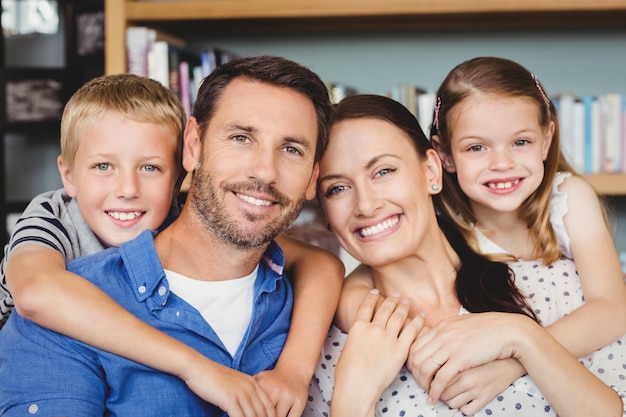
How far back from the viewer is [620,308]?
1.51m

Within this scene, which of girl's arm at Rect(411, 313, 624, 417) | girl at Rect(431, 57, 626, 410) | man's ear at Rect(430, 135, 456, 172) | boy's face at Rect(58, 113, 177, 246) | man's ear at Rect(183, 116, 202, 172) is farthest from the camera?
man's ear at Rect(430, 135, 456, 172)

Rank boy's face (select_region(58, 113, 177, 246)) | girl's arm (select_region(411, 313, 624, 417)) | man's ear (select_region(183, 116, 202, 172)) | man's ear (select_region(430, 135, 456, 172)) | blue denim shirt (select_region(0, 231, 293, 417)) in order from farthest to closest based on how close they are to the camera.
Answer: man's ear (select_region(430, 135, 456, 172))
boy's face (select_region(58, 113, 177, 246))
man's ear (select_region(183, 116, 202, 172))
girl's arm (select_region(411, 313, 624, 417))
blue denim shirt (select_region(0, 231, 293, 417))

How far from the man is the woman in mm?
109

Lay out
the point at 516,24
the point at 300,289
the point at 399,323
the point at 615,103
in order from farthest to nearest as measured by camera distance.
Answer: the point at 516,24
the point at 615,103
the point at 300,289
the point at 399,323

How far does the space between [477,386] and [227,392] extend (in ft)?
1.56

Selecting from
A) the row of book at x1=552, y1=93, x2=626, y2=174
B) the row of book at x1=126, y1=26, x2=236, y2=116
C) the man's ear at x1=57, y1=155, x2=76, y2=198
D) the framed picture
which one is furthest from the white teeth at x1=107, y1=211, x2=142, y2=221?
the row of book at x1=552, y1=93, x2=626, y2=174

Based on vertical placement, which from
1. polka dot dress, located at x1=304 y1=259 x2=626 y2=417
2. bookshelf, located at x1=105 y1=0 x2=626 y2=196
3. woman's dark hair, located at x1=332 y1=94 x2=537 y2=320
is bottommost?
polka dot dress, located at x1=304 y1=259 x2=626 y2=417

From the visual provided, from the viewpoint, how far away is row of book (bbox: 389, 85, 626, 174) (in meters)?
2.66

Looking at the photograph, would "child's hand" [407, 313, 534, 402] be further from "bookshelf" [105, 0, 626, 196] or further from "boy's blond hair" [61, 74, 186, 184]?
"bookshelf" [105, 0, 626, 196]

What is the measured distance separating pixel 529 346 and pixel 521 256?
53 cm

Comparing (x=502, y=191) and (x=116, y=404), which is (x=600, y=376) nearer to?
(x=502, y=191)

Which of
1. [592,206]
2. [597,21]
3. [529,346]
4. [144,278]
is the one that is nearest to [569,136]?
[597,21]

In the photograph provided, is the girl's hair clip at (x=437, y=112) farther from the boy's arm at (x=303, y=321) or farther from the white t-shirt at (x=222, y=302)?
the white t-shirt at (x=222, y=302)

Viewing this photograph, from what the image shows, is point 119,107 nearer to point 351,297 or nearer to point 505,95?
point 351,297
